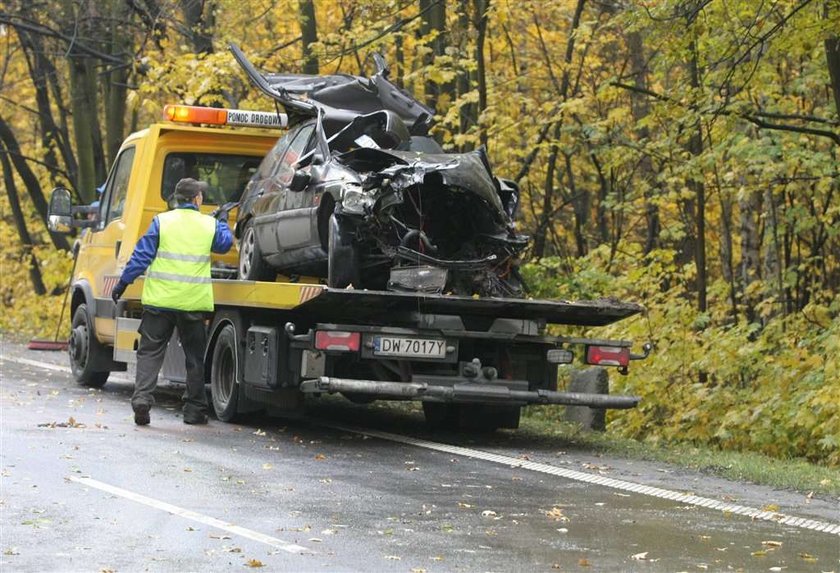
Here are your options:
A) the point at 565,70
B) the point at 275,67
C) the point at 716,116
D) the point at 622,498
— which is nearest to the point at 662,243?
the point at 565,70

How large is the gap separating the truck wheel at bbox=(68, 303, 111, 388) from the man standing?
3282mm

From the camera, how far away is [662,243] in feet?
87.2

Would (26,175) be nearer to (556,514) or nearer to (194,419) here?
(194,419)

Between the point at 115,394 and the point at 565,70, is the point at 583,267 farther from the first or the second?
the point at 115,394

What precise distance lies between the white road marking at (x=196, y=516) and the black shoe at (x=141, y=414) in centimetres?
299

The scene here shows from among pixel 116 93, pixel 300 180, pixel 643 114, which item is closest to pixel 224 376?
pixel 300 180

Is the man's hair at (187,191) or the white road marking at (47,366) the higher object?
the man's hair at (187,191)

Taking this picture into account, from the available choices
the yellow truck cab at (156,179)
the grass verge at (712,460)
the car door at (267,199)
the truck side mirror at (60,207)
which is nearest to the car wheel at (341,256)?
the car door at (267,199)

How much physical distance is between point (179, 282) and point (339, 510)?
4.60 m

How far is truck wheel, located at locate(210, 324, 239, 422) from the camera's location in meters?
12.3

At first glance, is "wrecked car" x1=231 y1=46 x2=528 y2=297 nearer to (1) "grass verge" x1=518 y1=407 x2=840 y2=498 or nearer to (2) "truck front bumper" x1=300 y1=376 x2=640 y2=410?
(2) "truck front bumper" x1=300 y1=376 x2=640 y2=410

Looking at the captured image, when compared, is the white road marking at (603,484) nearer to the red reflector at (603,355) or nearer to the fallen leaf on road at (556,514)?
the fallen leaf on road at (556,514)

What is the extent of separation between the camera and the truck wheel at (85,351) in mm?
15172

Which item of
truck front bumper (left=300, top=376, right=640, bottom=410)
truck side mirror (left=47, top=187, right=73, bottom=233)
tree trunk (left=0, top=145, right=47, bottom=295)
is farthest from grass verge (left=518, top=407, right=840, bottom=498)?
tree trunk (left=0, top=145, right=47, bottom=295)
